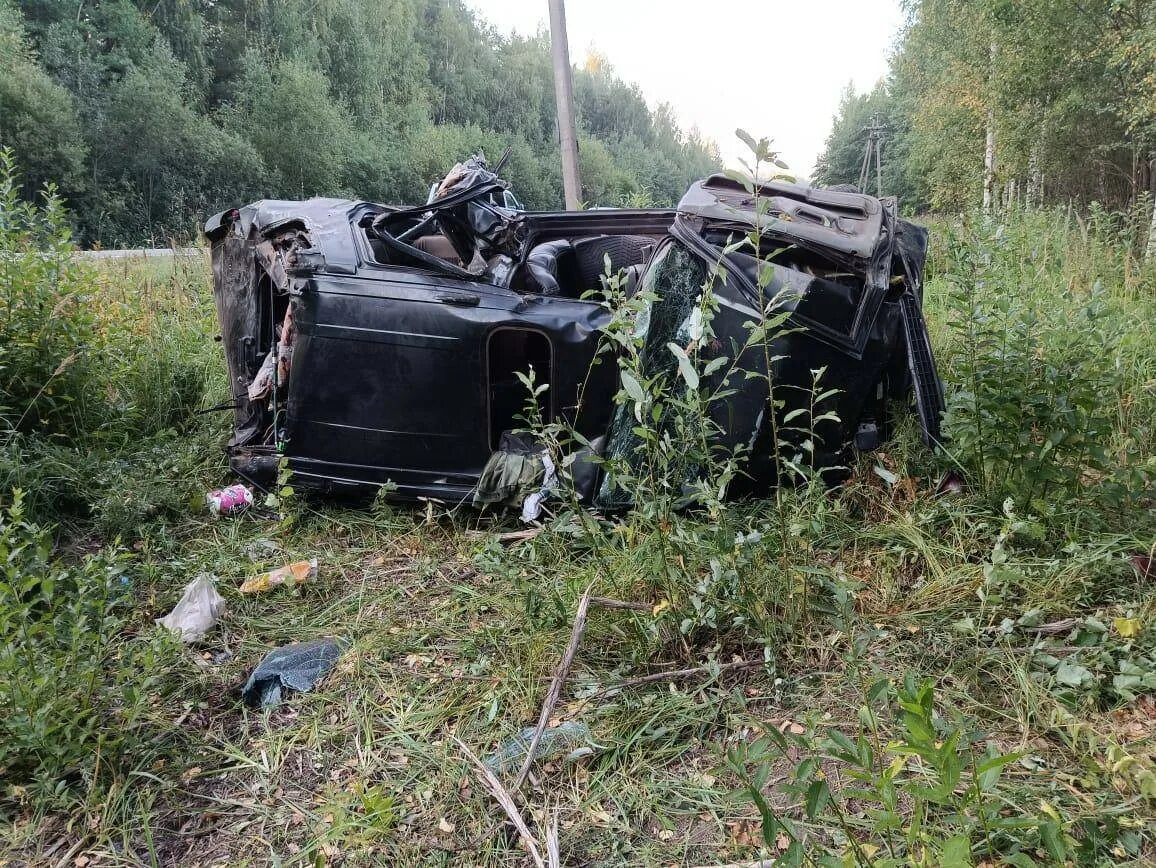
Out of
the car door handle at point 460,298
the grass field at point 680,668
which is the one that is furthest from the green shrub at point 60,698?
the car door handle at point 460,298

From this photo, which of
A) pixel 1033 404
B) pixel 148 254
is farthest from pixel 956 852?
pixel 148 254

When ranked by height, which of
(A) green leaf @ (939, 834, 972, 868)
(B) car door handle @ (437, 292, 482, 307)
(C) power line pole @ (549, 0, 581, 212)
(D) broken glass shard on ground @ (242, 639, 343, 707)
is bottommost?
(D) broken glass shard on ground @ (242, 639, 343, 707)

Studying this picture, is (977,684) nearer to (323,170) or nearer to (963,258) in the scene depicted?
(963,258)

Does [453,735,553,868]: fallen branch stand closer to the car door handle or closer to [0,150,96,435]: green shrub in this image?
the car door handle

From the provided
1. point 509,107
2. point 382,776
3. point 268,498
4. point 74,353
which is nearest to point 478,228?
point 268,498

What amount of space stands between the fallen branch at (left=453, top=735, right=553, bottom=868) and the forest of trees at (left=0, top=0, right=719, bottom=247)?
740 cm

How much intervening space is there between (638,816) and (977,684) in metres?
1.21

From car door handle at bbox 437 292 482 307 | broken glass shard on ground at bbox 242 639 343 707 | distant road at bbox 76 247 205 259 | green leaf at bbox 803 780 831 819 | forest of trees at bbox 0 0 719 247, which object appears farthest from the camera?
forest of trees at bbox 0 0 719 247

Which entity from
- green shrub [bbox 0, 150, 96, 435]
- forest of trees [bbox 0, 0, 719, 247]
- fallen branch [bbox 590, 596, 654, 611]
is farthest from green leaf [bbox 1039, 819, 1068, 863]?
forest of trees [bbox 0, 0, 719, 247]

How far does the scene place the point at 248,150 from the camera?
28922 millimetres

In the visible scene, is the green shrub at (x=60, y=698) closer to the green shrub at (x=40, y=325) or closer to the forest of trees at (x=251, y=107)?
the green shrub at (x=40, y=325)

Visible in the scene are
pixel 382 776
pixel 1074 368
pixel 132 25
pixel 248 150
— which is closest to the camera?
pixel 382 776

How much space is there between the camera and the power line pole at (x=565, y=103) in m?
9.06

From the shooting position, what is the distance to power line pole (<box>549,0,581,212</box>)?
9.06m
